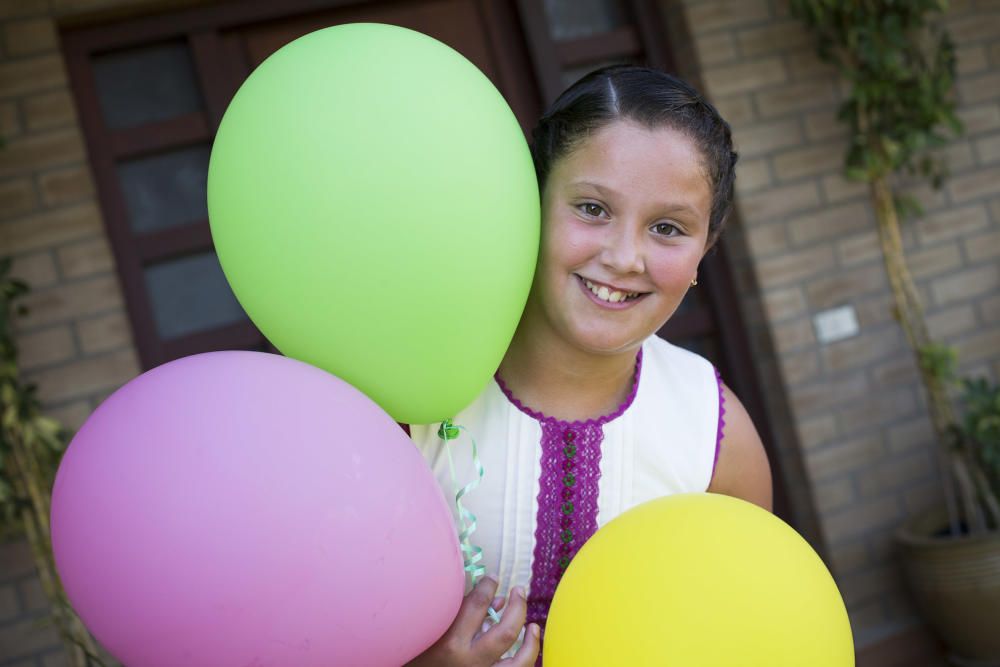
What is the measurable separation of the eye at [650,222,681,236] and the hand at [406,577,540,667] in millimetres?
500

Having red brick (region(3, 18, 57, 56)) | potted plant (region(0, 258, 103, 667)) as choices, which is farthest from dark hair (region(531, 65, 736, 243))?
red brick (region(3, 18, 57, 56))

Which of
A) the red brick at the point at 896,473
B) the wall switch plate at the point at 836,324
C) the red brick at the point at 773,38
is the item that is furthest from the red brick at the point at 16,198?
the red brick at the point at 896,473

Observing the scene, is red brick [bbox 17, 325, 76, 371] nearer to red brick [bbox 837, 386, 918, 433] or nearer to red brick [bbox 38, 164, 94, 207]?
red brick [bbox 38, 164, 94, 207]

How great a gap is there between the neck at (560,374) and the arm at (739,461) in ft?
0.63

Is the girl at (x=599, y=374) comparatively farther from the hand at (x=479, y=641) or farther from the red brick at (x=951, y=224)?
the red brick at (x=951, y=224)

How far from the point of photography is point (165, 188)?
2.99 meters

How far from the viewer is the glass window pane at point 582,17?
10.7 feet

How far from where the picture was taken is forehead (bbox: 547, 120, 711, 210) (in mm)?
1227

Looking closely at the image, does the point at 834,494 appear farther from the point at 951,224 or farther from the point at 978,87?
the point at 978,87

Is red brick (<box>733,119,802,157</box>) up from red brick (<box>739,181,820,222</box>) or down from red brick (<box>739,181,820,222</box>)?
up

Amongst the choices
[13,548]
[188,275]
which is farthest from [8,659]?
[188,275]

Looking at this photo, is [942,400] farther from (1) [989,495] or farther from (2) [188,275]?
(2) [188,275]

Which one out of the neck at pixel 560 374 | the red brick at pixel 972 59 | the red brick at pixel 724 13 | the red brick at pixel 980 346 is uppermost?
the red brick at pixel 724 13

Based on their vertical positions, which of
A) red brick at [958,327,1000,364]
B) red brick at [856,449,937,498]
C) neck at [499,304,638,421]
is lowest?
red brick at [856,449,937,498]
